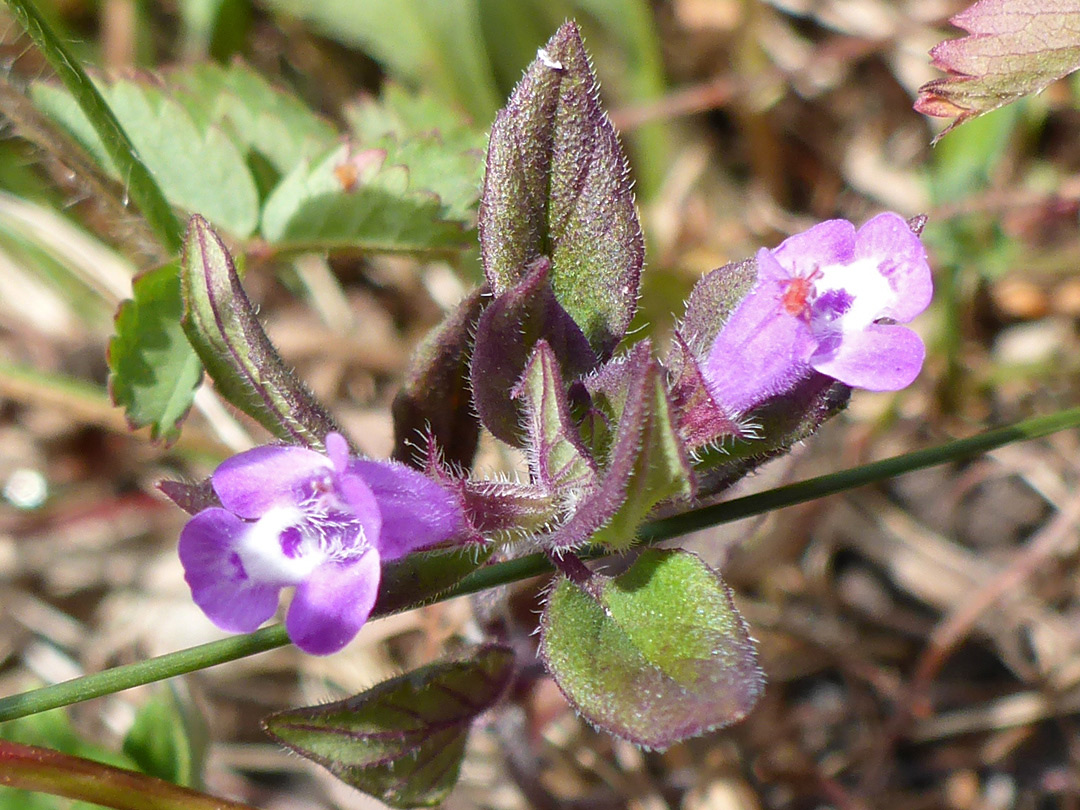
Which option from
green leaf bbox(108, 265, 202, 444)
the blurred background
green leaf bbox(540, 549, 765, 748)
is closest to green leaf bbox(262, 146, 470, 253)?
the blurred background

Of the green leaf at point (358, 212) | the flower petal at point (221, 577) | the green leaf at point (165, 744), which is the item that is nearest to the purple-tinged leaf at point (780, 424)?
the flower petal at point (221, 577)

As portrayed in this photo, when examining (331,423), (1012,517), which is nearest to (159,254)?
(331,423)

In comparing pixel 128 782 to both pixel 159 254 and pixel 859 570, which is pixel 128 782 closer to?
pixel 159 254

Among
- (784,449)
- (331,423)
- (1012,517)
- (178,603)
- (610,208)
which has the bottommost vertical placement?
(1012,517)

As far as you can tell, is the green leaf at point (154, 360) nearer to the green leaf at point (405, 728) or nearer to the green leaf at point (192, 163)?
the green leaf at point (192, 163)

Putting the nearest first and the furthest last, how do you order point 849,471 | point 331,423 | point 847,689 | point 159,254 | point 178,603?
1. point 331,423
2. point 849,471
3. point 159,254
4. point 847,689
5. point 178,603

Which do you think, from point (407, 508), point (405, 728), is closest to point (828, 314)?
point (407, 508)

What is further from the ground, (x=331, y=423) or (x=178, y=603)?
(x=331, y=423)
